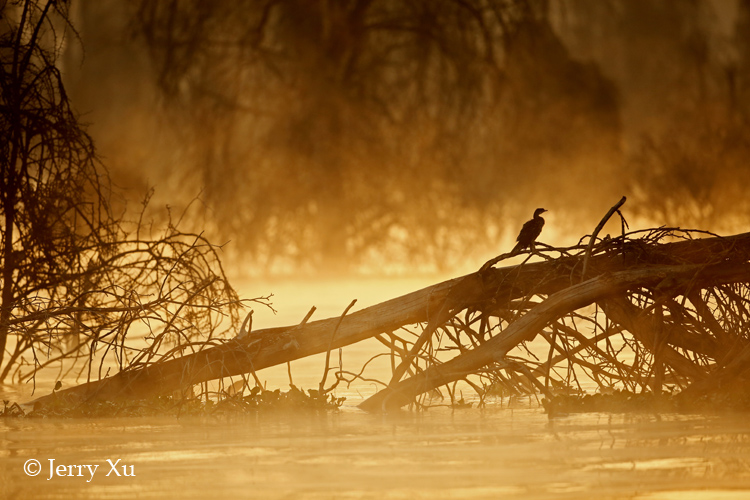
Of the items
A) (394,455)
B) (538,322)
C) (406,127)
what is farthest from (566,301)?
(406,127)

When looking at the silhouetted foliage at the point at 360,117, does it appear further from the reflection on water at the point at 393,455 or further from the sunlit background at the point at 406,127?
the reflection on water at the point at 393,455

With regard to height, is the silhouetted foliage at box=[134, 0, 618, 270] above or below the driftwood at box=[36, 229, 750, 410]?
above

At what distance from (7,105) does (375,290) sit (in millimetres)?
6091

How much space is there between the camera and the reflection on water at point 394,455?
10.7 ft

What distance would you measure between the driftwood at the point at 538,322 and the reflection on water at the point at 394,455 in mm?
311

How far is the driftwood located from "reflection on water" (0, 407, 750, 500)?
0.31 m

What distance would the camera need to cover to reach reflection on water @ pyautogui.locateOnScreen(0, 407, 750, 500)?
325 cm

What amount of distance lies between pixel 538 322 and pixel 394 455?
4.19 ft

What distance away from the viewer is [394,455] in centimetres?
386

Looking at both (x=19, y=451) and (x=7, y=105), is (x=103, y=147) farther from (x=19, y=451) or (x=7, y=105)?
(x=19, y=451)

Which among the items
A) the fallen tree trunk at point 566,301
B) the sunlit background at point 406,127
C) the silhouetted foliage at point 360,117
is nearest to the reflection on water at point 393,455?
the fallen tree trunk at point 566,301

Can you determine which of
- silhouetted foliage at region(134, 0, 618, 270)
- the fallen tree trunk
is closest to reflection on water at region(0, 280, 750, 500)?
the fallen tree trunk

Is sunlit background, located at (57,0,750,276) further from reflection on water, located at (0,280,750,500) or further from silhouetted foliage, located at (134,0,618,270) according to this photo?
reflection on water, located at (0,280,750,500)

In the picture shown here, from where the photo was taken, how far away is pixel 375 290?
11.9 m
